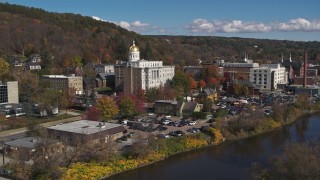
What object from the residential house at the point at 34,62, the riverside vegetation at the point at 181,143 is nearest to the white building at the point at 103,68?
the residential house at the point at 34,62

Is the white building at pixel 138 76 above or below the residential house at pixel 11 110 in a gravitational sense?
above

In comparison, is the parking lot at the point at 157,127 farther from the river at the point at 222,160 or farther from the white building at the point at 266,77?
the white building at the point at 266,77

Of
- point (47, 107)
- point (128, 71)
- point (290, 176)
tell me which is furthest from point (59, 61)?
point (290, 176)

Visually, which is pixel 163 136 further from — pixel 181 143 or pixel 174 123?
pixel 174 123

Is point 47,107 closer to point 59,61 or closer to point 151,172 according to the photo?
point 151,172

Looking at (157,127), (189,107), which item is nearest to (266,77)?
(189,107)

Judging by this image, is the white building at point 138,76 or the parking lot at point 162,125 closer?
the parking lot at point 162,125
